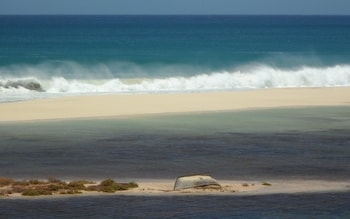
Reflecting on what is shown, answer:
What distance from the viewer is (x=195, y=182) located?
15.9m

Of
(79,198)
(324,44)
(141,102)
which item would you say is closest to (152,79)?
(141,102)

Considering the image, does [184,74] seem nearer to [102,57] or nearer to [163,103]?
[102,57]

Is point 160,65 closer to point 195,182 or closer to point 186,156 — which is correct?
point 186,156

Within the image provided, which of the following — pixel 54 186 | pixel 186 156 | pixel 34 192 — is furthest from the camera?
pixel 186 156

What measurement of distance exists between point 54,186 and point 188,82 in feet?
101

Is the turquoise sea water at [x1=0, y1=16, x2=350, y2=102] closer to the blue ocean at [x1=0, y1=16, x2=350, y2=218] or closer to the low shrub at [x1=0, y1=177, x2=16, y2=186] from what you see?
the blue ocean at [x1=0, y1=16, x2=350, y2=218]

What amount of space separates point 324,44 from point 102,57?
28.5 metres

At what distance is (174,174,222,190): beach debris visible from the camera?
51.8 ft

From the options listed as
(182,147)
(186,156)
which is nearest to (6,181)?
(186,156)

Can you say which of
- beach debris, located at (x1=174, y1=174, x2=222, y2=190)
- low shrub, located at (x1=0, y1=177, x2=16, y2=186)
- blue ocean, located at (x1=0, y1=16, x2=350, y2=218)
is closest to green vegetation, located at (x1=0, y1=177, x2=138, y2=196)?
low shrub, located at (x1=0, y1=177, x2=16, y2=186)

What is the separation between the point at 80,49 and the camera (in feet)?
233

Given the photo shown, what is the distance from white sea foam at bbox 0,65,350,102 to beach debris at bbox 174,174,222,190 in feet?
72.6

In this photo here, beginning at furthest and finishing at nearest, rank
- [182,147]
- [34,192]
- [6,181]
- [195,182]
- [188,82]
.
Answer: [188,82] < [182,147] < [6,181] < [195,182] < [34,192]

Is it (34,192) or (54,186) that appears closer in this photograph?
(34,192)
